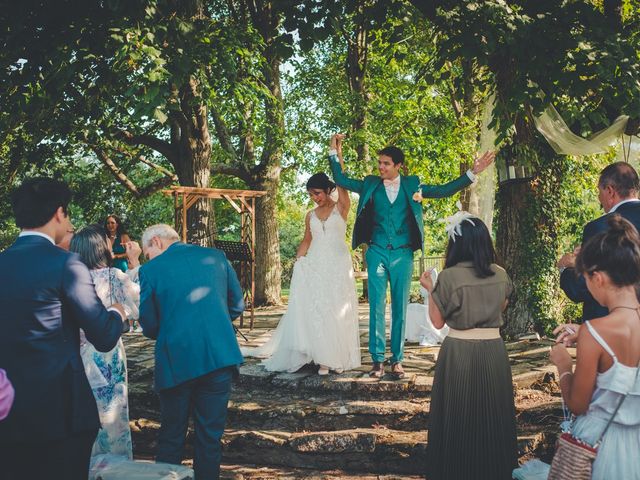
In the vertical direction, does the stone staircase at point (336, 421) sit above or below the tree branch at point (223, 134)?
below

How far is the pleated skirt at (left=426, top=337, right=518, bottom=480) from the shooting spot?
3693mm

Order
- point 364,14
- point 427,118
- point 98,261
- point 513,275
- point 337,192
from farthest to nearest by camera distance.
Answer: point 427,118, point 513,275, point 337,192, point 364,14, point 98,261

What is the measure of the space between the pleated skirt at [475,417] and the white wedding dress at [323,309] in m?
3.15

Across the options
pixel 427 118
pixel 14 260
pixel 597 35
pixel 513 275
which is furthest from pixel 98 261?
pixel 427 118

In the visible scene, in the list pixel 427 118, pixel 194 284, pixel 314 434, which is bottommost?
pixel 314 434

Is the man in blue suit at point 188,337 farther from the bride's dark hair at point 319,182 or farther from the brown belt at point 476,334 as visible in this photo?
the bride's dark hair at point 319,182

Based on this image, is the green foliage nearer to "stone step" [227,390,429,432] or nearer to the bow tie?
the bow tie

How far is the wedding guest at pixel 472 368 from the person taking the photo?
3682mm

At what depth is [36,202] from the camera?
9.23ft

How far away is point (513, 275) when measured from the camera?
873cm

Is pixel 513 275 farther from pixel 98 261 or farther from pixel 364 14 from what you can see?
pixel 98 261

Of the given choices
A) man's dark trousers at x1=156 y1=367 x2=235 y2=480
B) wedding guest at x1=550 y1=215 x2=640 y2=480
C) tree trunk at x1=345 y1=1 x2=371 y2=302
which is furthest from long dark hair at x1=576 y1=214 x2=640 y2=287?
tree trunk at x1=345 y1=1 x2=371 y2=302

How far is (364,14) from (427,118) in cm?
957

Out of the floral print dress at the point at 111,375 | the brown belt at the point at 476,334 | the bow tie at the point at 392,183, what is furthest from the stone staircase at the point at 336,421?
the bow tie at the point at 392,183
